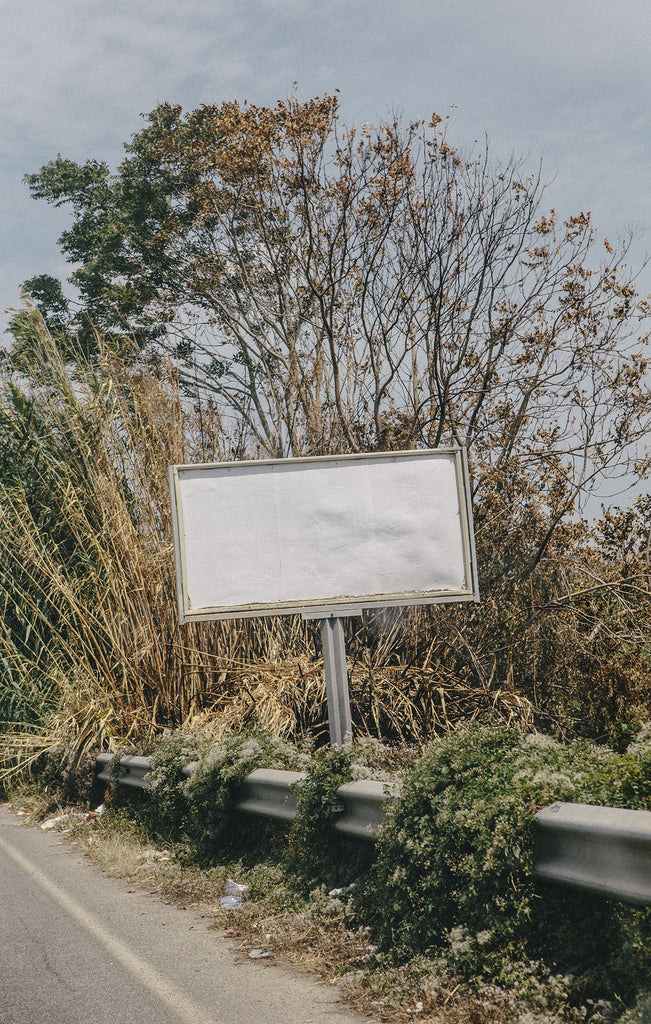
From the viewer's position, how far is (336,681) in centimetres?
740

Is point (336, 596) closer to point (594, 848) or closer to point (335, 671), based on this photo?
point (335, 671)

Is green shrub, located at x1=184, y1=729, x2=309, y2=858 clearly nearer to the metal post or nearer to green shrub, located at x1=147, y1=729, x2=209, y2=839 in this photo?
the metal post

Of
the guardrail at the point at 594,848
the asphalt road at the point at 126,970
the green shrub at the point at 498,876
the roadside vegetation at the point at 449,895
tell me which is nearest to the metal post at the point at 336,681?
the roadside vegetation at the point at 449,895

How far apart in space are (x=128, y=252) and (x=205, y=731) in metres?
13.7

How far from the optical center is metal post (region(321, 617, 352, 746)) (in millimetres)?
7305

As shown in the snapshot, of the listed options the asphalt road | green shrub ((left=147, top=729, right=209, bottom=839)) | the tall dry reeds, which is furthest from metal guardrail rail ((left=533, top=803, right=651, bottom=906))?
the tall dry reeds

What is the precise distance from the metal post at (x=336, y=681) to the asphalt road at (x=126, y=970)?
1756 millimetres

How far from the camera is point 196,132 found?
64.4 feet

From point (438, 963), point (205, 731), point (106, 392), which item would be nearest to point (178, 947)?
point (438, 963)

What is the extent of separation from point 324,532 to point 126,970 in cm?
355

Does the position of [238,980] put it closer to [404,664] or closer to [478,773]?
[478,773]

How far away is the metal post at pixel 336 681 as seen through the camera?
7305mm

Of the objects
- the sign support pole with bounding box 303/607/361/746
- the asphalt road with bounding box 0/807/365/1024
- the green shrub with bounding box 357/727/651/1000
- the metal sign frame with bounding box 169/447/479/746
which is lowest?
the asphalt road with bounding box 0/807/365/1024

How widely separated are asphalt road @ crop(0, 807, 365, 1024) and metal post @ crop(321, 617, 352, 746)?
1.76m
